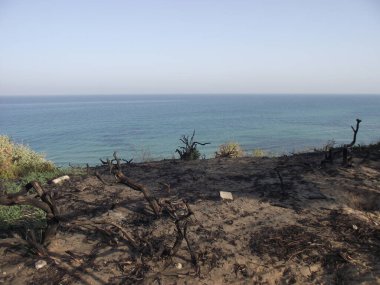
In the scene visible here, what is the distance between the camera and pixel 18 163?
980 centimetres

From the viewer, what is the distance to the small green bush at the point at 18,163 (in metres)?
8.93

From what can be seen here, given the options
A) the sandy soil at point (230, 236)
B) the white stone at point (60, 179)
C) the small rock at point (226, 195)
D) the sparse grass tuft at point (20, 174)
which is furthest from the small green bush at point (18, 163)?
the small rock at point (226, 195)

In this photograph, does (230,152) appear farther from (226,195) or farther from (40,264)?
(40,264)

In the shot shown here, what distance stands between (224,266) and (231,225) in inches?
34.4

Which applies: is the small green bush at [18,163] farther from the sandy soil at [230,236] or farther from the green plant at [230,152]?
the green plant at [230,152]

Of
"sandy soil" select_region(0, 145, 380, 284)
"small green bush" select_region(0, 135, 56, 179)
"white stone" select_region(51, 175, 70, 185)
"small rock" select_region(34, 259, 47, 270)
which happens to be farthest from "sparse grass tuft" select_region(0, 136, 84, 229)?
"small rock" select_region(34, 259, 47, 270)

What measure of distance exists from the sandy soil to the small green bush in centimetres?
319

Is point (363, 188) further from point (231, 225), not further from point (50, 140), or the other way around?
point (50, 140)

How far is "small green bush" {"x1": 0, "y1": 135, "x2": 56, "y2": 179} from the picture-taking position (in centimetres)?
893

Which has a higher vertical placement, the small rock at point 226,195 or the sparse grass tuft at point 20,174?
the small rock at point 226,195

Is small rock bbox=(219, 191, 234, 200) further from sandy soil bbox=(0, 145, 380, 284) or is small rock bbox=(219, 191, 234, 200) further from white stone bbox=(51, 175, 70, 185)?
white stone bbox=(51, 175, 70, 185)

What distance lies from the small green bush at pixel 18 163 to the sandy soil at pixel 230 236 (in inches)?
126

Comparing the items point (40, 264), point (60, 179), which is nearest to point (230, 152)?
point (60, 179)

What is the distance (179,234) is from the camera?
4.11m
